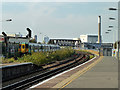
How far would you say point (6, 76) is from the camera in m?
24.3

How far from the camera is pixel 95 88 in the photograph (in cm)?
1542

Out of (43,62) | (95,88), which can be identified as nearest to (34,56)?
(43,62)

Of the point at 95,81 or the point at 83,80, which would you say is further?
the point at 83,80

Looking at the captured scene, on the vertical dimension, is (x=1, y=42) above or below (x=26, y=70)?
above

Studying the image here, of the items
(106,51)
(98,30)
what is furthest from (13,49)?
(98,30)

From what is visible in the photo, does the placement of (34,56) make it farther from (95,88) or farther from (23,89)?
(95,88)

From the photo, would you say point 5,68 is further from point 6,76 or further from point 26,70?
point 26,70

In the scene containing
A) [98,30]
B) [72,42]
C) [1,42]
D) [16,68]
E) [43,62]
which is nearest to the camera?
[16,68]

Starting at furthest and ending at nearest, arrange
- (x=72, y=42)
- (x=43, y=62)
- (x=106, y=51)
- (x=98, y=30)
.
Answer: (x=72, y=42) → (x=98, y=30) → (x=106, y=51) → (x=43, y=62)

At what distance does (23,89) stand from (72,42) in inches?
6962

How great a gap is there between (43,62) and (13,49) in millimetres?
6395

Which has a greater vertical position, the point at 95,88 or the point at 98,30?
the point at 98,30

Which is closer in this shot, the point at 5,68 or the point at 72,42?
the point at 5,68

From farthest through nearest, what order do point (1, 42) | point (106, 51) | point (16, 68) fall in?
1. point (106, 51)
2. point (1, 42)
3. point (16, 68)
